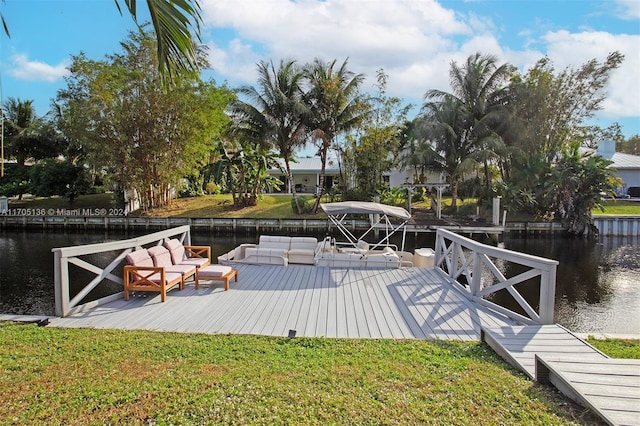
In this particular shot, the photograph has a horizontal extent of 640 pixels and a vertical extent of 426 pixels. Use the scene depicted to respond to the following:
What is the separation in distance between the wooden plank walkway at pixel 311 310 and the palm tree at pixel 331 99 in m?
17.4

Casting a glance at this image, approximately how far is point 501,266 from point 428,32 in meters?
10.3

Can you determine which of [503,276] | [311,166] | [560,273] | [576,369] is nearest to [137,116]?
[311,166]

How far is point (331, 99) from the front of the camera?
23484mm

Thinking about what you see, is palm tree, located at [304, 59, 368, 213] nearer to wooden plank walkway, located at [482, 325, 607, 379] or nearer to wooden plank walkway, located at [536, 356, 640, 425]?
wooden plank walkway, located at [482, 325, 607, 379]

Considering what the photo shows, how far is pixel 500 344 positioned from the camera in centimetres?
399

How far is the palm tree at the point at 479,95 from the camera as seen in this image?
23.8 metres

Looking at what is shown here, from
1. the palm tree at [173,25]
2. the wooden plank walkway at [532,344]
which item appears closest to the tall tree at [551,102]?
the wooden plank walkway at [532,344]

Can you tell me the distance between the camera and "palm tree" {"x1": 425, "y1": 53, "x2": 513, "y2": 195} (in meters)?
23.8

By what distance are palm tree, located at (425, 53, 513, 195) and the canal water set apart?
25.2 ft

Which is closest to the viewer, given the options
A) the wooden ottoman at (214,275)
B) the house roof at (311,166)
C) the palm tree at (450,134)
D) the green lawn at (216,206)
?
the wooden ottoman at (214,275)

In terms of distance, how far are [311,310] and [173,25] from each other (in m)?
4.41

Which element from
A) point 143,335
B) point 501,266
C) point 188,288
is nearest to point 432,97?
point 501,266

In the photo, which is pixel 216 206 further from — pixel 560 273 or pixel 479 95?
pixel 560 273

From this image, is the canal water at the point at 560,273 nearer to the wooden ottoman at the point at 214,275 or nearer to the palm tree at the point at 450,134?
the wooden ottoman at the point at 214,275
